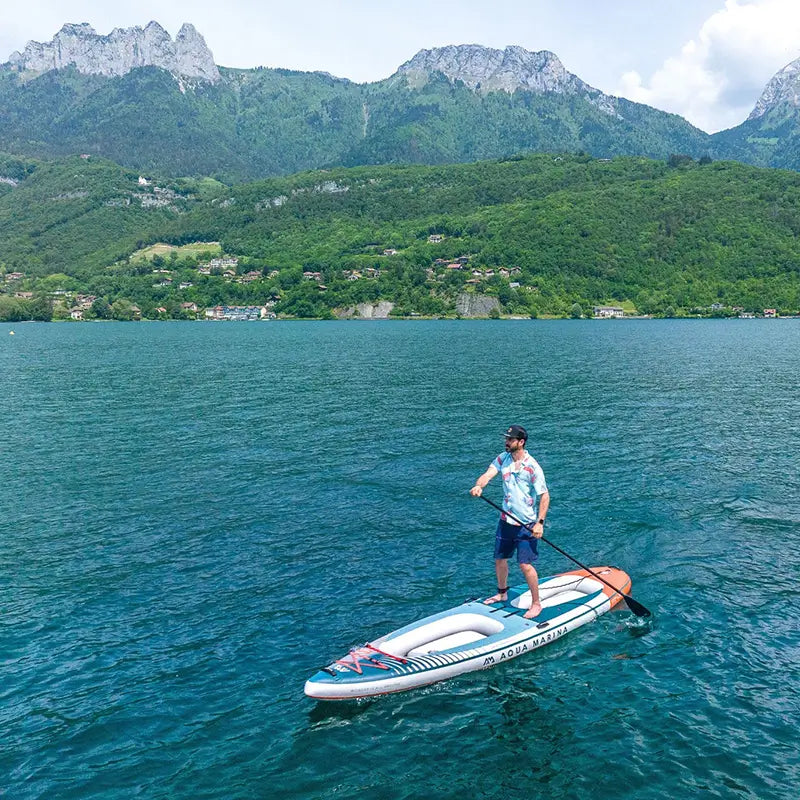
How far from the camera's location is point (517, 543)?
1611 centimetres

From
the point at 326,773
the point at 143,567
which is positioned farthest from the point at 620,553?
the point at 143,567

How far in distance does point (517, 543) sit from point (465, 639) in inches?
101

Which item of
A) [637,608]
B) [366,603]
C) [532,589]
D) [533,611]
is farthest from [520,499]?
[366,603]

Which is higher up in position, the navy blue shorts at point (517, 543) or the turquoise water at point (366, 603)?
the navy blue shorts at point (517, 543)

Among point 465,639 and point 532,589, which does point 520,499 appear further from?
point 465,639

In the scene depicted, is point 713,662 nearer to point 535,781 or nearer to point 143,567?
point 535,781

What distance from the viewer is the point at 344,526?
79.2 feet

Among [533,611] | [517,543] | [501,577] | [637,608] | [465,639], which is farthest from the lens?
[637,608]

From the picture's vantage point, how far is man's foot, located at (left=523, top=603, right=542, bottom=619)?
16302 millimetres

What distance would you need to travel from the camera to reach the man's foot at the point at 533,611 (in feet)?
53.5

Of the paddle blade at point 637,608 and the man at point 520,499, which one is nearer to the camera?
the man at point 520,499

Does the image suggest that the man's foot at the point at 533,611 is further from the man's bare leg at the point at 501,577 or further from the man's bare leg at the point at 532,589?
the man's bare leg at the point at 501,577

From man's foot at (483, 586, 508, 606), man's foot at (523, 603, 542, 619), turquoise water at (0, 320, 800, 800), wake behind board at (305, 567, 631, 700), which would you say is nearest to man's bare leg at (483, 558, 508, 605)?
man's foot at (483, 586, 508, 606)

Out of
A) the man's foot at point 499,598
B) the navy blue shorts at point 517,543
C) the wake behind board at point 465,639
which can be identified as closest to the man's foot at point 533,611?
the wake behind board at point 465,639
